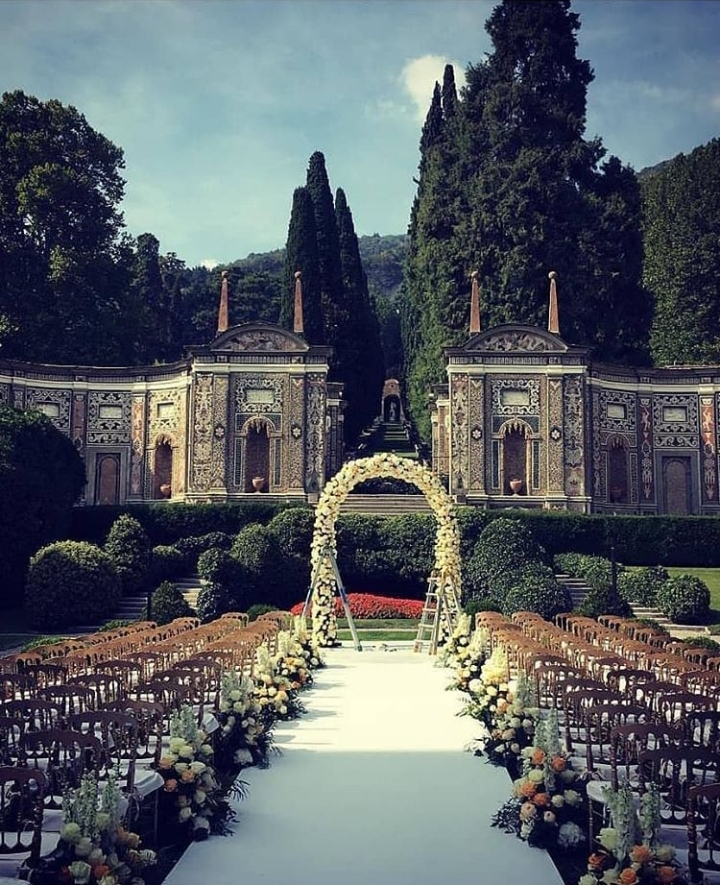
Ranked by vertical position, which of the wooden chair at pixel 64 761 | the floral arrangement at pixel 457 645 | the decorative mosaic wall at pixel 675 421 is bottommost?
the floral arrangement at pixel 457 645

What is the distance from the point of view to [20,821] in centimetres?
711

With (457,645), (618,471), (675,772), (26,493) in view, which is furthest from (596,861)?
(618,471)

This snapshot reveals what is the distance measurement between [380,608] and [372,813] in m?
20.8

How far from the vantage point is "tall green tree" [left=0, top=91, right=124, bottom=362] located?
151ft

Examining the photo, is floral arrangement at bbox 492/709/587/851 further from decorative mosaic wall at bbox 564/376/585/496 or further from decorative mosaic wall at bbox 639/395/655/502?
decorative mosaic wall at bbox 639/395/655/502

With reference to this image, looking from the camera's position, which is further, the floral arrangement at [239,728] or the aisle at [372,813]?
the floral arrangement at [239,728]

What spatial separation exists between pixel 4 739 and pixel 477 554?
2359cm

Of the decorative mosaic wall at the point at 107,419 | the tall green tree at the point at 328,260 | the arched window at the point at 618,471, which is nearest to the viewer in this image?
the arched window at the point at 618,471

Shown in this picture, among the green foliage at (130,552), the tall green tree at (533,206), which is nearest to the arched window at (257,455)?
the green foliage at (130,552)

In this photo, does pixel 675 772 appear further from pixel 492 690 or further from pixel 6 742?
pixel 6 742

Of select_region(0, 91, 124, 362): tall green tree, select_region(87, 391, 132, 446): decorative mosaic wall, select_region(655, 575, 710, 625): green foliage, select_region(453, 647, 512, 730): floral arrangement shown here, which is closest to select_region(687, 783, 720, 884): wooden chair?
select_region(453, 647, 512, 730): floral arrangement

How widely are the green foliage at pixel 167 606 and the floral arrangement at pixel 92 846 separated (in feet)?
66.2

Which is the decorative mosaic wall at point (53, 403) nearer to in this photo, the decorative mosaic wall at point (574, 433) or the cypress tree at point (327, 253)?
the cypress tree at point (327, 253)

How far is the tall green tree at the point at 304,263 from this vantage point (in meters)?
48.6
